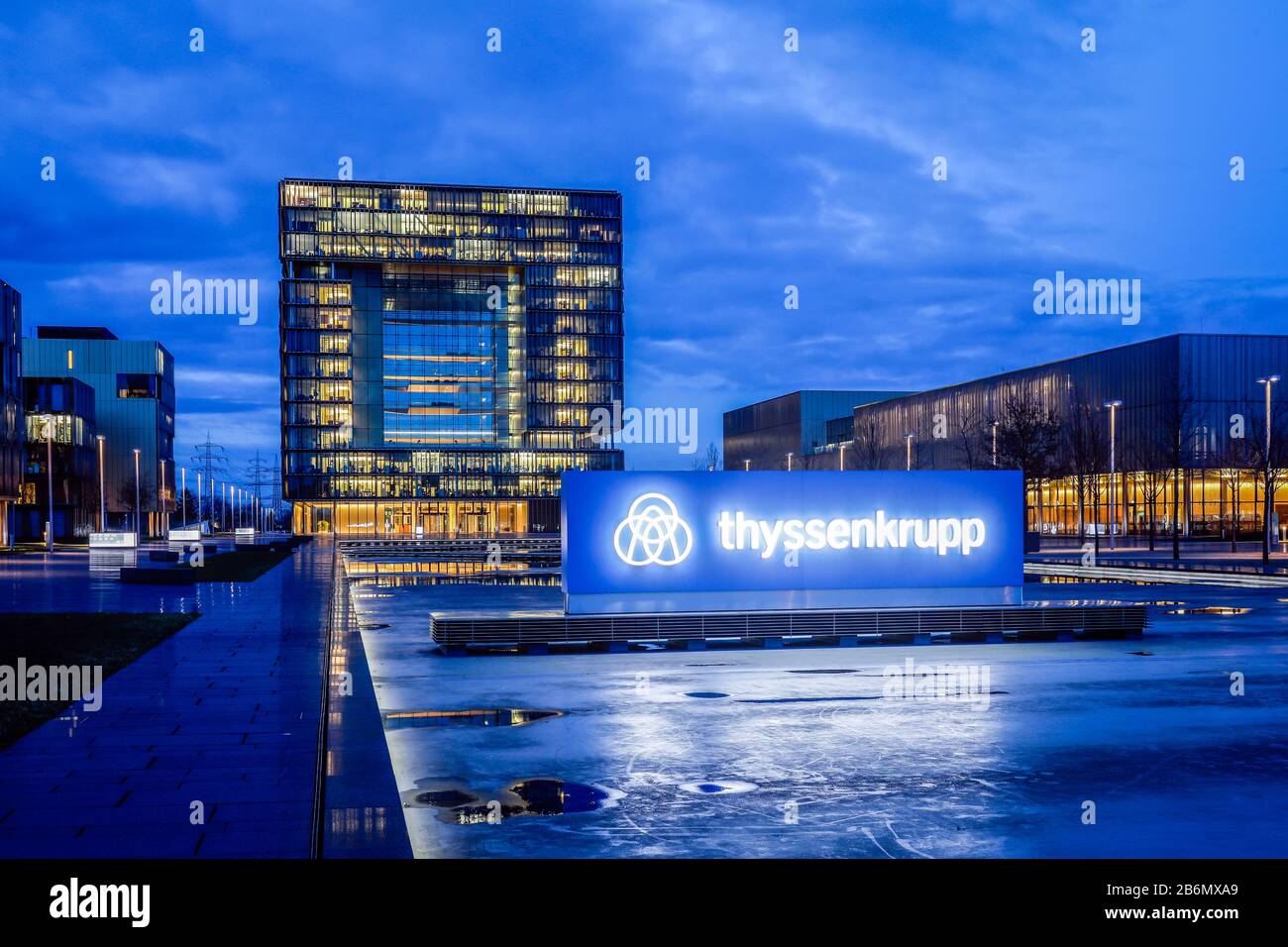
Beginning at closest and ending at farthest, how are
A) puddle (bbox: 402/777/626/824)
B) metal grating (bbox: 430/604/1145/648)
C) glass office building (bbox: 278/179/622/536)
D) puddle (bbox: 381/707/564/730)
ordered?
puddle (bbox: 402/777/626/824) → puddle (bbox: 381/707/564/730) → metal grating (bbox: 430/604/1145/648) → glass office building (bbox: 278/179/622/536)

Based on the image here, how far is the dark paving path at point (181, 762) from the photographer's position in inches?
254

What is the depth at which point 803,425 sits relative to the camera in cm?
14188

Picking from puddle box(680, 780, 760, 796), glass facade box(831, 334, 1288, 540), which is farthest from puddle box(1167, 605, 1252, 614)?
glass facade box(831, 334, 1288, 540)

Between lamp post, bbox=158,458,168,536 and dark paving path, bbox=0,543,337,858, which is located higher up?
lamp post, bbox=158,458,168,536

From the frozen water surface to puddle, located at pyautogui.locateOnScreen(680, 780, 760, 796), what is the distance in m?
0.03

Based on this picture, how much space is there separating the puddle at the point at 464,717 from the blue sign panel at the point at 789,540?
6612 millimetres

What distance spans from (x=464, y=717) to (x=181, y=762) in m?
3.82

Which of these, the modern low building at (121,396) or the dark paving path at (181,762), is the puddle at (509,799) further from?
the modern low building at (121,396)

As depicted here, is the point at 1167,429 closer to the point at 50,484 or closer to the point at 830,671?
the point at 830,671

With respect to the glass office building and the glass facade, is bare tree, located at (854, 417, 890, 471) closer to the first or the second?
the glass facade

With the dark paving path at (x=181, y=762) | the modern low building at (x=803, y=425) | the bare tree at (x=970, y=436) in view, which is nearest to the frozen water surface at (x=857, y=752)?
the dark paving path at (x=181, y=762)

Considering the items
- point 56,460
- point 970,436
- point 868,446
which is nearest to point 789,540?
point 970,436

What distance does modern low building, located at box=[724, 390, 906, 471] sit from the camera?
5502 inches

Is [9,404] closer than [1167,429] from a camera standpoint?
No
